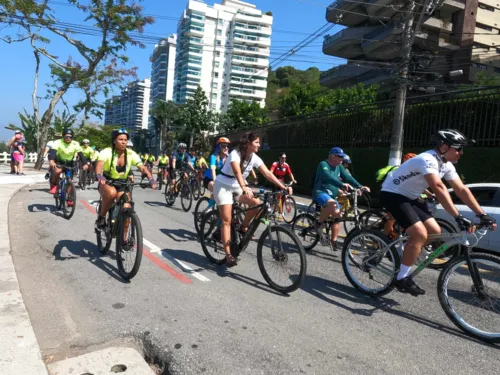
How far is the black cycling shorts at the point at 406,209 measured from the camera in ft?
14.4

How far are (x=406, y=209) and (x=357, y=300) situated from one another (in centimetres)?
120

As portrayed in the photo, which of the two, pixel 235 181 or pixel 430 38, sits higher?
pixel 430 38

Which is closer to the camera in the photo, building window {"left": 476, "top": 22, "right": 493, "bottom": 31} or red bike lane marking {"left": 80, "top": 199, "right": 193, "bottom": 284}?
red bike lane marking {"left": 80, "top": 199, "right": 193, "bottom": 284}

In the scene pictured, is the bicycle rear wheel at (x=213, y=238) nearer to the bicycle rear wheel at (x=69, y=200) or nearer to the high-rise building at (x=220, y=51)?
the bicycle rear wheel at (x=69, y=200)

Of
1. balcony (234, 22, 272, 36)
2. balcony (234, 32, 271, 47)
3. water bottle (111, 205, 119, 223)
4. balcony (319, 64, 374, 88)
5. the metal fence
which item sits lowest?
water bottle (111, 205, 119, 223)

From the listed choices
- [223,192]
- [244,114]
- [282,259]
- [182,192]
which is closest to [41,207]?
[182,192]

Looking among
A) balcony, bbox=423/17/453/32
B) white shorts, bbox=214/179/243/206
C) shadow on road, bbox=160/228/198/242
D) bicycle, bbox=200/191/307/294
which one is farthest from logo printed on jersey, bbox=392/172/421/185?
balcony, bbox=423/17/453/32

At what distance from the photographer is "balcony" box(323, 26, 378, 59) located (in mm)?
47125

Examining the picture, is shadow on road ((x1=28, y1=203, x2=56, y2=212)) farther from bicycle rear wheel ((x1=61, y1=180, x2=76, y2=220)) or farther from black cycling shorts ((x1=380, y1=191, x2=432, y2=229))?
black cycling shorts ((x1=380, y1=191, x2=432, y2=229))

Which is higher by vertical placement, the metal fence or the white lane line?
the metal fence

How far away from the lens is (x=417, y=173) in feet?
14.3

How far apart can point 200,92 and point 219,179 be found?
50.7 meters

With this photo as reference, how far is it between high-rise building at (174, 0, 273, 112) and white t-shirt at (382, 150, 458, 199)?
99669mm

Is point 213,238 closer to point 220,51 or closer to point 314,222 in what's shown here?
point 314,222
